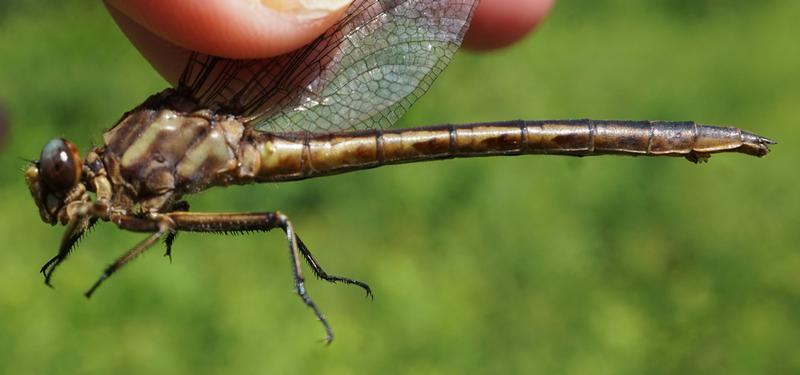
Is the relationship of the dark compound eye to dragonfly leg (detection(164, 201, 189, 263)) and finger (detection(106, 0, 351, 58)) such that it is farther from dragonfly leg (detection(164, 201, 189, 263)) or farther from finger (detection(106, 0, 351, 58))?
finger (detection(106, 0, 351, 58))

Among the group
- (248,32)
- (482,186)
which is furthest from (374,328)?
(248,32)

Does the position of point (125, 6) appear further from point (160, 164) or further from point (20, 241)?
point (20, 241)

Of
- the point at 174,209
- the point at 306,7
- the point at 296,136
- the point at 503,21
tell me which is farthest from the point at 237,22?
the point at 503,21

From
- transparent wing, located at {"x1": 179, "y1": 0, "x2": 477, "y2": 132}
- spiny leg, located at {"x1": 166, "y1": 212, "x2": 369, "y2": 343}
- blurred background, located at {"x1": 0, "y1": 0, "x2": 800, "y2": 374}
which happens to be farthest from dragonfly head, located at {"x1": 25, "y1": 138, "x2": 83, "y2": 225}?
blurred background, located at {"x1": 0, "y1": 0, "x2": 800, "y2": 374}

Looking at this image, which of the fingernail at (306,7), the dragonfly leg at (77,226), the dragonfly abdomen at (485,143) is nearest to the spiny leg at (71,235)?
the dragonfly leg at (77,226)

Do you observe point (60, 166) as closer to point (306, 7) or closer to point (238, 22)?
point (238, 22)

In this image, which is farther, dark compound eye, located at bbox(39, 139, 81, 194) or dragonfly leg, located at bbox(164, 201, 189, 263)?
dragonfly leg, located at bbox(164, 201, 189, 263)
